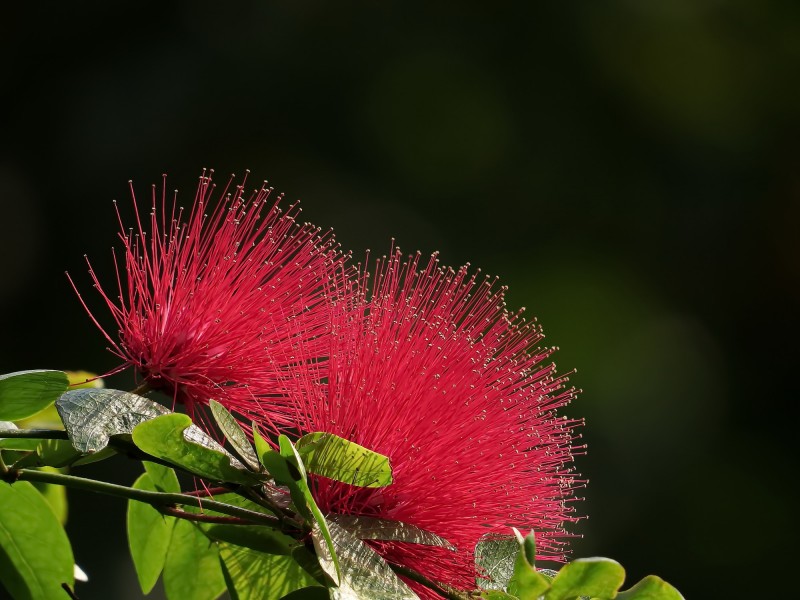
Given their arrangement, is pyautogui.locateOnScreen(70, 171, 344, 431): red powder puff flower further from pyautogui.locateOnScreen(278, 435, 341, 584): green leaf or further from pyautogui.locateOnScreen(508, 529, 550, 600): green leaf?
pyautogui.locateOnScreen(508, 529, 550, 600): green leaf

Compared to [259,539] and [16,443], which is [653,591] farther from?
[16,443]

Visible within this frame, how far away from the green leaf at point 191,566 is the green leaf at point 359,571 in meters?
0.38

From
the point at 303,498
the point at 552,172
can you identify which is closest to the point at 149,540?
the point at 303,498

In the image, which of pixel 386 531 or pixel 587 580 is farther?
pixel 386 531

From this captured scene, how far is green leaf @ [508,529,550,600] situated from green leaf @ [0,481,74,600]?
0.65 metres

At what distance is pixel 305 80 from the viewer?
5305 millimetres

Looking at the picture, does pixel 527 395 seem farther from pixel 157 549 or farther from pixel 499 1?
pixel 499 1

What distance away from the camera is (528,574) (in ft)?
3.51

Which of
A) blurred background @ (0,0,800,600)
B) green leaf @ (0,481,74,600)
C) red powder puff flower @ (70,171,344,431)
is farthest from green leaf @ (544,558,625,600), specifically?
blurred background @ (0,0,800,600)

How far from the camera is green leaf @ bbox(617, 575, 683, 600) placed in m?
1.12

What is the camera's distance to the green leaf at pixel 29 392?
1242 millimetres

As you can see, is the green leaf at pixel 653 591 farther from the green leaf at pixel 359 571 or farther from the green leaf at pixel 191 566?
the green leaf at pixel 191 566

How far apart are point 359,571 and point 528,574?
0.54ft

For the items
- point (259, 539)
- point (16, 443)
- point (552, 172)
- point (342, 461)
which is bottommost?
point (16, 443)
